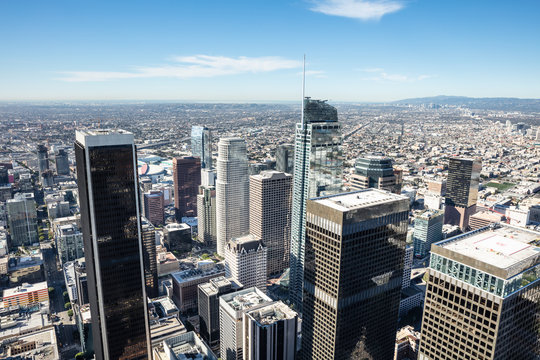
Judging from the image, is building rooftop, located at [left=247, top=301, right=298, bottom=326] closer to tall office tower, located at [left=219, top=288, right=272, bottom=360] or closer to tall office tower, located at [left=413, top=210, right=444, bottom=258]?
tall office tower, located at [left=219, top=288, right=272, bottom=360]

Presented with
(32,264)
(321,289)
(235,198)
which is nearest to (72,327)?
(32,264)

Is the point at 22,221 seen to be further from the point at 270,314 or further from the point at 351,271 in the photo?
the point at 351,271

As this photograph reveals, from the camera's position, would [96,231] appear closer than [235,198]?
Yes

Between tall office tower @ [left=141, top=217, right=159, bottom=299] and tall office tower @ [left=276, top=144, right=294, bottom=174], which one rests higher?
tall office tower @ [left=276, top=144, right=294, bottom=174]

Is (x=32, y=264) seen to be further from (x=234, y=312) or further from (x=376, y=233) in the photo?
(x=376, y=233)

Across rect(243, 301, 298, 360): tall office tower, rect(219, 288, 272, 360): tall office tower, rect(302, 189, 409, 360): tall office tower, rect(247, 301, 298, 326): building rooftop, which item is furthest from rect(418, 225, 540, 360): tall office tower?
rect(219, 288, 272, 360): tall office tower
